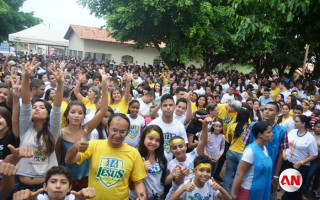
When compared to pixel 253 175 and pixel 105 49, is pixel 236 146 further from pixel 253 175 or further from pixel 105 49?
pixel 105 49

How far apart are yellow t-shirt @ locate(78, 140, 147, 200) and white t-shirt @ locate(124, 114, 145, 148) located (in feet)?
6.13

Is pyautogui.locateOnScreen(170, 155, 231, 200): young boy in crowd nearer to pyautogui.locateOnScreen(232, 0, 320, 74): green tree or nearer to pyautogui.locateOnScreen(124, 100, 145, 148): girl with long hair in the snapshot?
pyautogui.locateOnScreen(124, 100, 145, 148): girl with long hair

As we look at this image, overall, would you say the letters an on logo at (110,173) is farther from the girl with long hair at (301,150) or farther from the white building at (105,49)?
the white building at (105,49)

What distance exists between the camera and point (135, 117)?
506 cm

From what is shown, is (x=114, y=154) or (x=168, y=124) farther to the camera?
(x=168, y=124)

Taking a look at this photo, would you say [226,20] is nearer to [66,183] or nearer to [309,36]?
[309,36]

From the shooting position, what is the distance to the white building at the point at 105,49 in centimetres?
3061

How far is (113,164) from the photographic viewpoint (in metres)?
2.82

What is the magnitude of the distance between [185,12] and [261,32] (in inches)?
362

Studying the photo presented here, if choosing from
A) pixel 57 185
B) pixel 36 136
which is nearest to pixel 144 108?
pixel 36 136

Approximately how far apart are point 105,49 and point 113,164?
29.5m

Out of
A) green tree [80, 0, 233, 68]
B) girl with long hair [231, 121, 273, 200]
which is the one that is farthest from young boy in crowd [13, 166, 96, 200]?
green tree [80, 0, 233, 68]

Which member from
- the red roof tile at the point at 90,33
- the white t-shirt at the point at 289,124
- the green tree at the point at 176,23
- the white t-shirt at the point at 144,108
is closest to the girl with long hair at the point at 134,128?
the white t-shirt at the point at 144,108

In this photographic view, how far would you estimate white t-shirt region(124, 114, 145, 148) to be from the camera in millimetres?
4785
